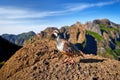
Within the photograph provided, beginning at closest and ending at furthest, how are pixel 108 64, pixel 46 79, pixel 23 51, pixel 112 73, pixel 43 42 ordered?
pixel 46 79 < pixel 112 73 < pixel 108 64 < pixel 23 51 < pixel 43 42

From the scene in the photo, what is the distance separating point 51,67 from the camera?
18.4 m

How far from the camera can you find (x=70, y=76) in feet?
56.8

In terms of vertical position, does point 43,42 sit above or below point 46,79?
above

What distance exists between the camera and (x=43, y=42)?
74.7 feet

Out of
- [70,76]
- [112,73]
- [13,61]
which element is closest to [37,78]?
[70,76]

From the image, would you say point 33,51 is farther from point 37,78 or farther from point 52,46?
point 37,78

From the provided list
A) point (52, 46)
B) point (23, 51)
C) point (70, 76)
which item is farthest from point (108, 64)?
point (23, 51)

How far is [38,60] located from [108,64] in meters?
6.04

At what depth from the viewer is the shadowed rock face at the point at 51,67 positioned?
17545mm

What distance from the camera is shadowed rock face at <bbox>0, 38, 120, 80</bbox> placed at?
17545 millimetres

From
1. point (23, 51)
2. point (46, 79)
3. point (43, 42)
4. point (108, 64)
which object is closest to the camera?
point (46, 79)

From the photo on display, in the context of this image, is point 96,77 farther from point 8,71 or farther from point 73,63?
point 8,71

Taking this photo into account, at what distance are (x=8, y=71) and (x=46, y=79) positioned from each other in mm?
3994

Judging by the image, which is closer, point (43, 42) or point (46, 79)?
point (46, 79)
